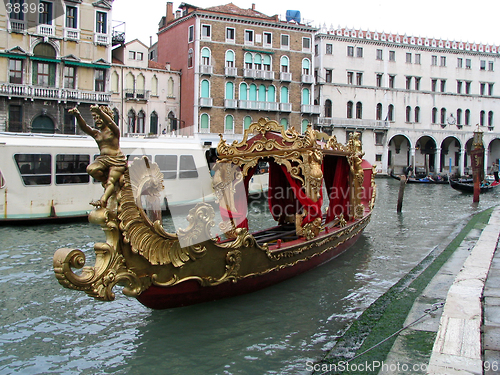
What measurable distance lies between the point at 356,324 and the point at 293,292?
1.36 meters

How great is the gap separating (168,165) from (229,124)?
44.4 ft

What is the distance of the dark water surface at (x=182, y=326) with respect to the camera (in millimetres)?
3811

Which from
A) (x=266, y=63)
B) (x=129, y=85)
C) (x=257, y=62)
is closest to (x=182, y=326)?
(x=129, y=85)

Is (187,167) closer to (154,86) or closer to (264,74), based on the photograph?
(154,86)

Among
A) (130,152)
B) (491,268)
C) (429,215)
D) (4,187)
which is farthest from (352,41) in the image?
(491,268)

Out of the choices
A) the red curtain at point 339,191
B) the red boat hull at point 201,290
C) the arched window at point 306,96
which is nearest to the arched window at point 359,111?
the arched window at point 306,96

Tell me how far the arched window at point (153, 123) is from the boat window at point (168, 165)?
39.5ft

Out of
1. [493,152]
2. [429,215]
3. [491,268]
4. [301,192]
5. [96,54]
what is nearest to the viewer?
[491,268]

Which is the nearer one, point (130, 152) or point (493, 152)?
point (130, 152)

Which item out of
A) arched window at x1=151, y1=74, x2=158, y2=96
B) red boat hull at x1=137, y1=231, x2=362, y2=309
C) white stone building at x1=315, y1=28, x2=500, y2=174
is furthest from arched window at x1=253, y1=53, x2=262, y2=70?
red boat hull at x1=137, y1=231, x2=362, y2=309

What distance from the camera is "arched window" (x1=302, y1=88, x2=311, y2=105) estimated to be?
28.3m

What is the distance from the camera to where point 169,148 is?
1305 centimetres

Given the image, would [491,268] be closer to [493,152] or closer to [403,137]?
[403,137]

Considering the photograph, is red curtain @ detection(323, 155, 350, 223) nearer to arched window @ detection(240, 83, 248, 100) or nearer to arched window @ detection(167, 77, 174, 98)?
arched window @ detection(167, 77, 174, 98)
